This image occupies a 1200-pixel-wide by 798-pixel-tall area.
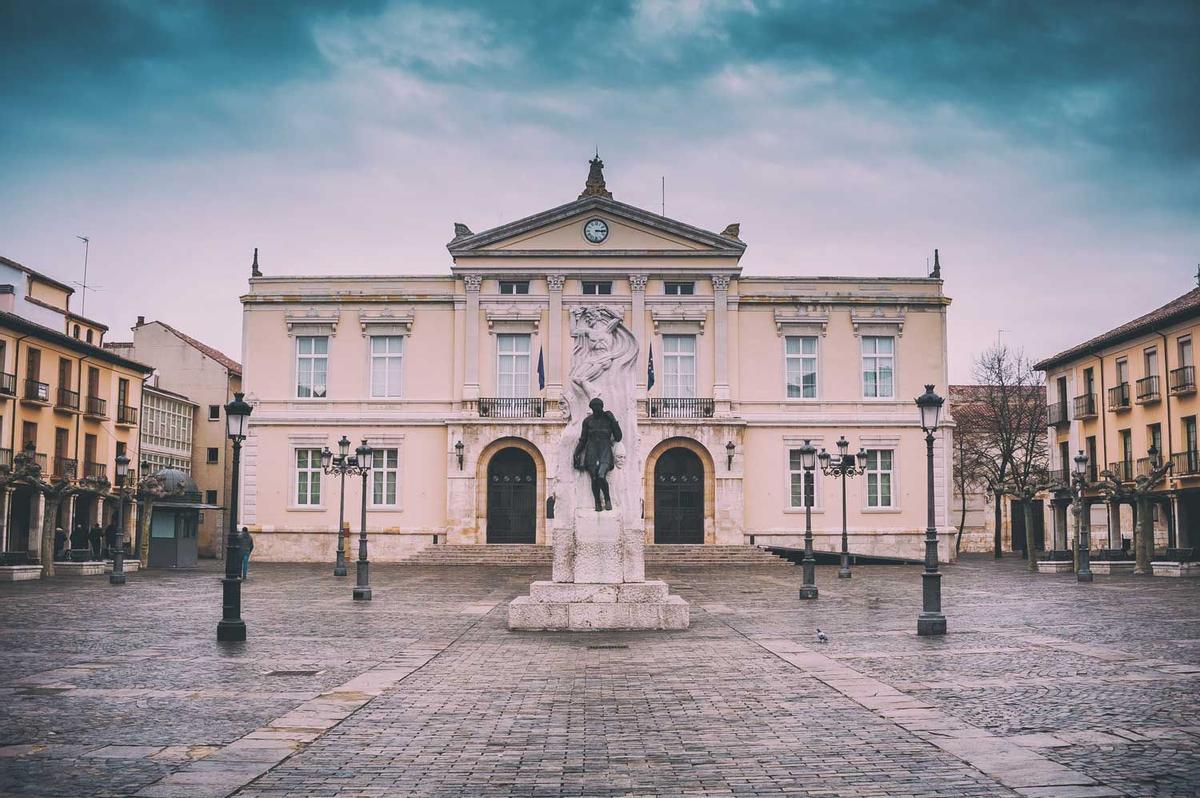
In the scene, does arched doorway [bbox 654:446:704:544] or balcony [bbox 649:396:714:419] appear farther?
balcony [bbox 649:396:714:419]

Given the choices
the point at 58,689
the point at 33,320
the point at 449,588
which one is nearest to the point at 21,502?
the point at 33,320

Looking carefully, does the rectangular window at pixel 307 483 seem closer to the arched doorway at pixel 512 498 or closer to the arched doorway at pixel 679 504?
the arched doorway at pixel 512 498

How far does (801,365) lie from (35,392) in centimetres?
3063

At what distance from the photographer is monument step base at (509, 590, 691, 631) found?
1759cm

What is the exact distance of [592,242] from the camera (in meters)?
48.2

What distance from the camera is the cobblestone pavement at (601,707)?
294 inches

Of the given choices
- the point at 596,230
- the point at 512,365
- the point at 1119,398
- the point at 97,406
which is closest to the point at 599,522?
the point at 512,365

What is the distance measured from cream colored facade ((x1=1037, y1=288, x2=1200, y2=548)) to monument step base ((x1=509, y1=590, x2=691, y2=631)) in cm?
3206

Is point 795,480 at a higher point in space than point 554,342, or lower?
lower

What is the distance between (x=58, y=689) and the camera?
1138 centimetres

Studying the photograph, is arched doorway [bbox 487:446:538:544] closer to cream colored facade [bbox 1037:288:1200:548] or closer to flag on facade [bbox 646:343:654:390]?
flag on facade [bbox 646:343:654:390]

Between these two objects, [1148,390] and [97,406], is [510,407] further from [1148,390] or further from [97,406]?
[1148,390]

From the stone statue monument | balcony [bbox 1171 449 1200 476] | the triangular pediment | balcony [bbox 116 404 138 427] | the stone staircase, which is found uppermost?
the triangular pediment

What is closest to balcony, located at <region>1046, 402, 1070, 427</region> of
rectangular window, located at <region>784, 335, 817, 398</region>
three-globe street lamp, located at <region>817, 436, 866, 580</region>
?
rectangular window, located at <region>784, 335, 817, 398</region>
